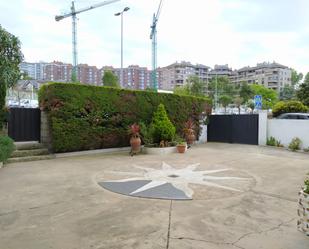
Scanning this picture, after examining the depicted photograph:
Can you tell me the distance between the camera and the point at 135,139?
970cm

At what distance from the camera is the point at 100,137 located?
991cm

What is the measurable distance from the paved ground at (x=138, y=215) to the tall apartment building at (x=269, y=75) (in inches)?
3200

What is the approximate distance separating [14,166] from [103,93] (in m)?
3.88

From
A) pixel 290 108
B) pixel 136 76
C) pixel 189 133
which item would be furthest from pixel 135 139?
pixel 136 76

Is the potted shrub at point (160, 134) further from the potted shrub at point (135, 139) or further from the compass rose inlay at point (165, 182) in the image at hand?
the compass rose inlay at point (165, 182)

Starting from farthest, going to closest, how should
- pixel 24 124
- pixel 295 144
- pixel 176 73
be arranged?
pixel 176 73, pixel 295 144, pixel 24 124

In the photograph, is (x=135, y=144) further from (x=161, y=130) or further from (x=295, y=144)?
(x=295, y=144)

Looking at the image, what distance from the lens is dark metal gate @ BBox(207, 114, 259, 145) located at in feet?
42.0

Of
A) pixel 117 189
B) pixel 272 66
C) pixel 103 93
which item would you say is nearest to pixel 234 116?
pixel 103 93

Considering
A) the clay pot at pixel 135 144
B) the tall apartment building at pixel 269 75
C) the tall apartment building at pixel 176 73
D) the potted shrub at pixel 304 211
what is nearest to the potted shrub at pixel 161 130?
the clay pot at pixel 135 144

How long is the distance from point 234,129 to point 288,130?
2.60 m

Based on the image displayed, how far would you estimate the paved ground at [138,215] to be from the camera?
3.02m

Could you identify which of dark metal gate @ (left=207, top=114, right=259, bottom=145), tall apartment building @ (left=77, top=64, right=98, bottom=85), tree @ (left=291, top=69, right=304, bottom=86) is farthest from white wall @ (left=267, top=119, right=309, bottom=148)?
tree @ (left=291, top=69, right=304, bottom=86)

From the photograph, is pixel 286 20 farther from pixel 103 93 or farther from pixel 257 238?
pixel 257 238
